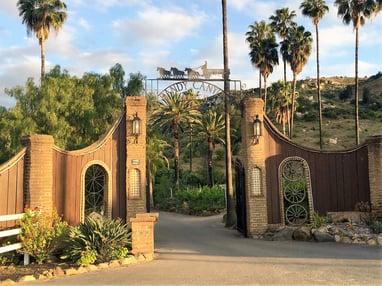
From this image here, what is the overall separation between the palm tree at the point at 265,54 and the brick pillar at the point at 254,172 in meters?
23.6

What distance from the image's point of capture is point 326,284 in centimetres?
731

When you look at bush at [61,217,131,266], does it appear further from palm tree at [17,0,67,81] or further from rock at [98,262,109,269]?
palm tree at [17,0,67,81]

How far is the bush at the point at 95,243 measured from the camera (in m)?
9.91

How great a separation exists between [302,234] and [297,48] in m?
26.0

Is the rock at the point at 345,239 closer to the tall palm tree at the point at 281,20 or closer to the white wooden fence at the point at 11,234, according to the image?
the white wooden fence at the point at 11,234

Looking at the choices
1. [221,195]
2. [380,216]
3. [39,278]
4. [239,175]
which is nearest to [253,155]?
[239,175]

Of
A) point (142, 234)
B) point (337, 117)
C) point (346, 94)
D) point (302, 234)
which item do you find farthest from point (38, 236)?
point (346, 94)

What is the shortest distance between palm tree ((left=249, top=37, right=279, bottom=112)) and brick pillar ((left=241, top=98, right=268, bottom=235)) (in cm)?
2363

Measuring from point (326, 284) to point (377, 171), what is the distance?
26.8 ft

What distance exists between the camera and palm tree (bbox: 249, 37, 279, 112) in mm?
37406

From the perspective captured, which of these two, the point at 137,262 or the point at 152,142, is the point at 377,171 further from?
the point at 152,142

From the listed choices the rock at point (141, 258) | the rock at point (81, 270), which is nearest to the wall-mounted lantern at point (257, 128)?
the rock at point (141, 258)

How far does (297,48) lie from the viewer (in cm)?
3603

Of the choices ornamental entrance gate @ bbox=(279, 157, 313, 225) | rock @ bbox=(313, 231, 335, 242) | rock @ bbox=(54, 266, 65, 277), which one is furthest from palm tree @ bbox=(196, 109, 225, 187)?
rock @ bbox=(54, 266, 65, 277)
